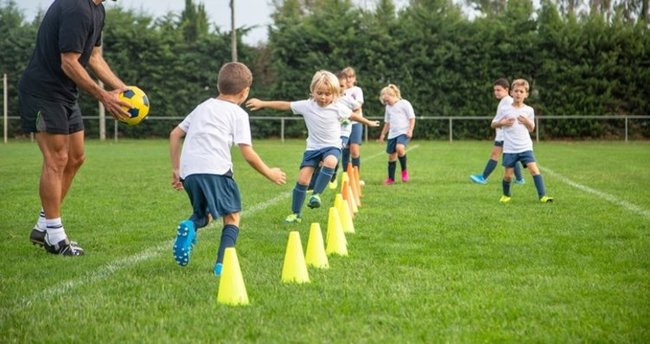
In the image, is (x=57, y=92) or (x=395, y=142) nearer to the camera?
(x=57, y=92)

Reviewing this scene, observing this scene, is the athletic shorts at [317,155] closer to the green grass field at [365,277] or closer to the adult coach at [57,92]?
the green grass field at [365,277]

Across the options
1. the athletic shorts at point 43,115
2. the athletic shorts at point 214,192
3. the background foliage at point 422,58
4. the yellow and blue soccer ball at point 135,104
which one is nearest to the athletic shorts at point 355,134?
the yellow and blue soccer ball at point 135,104

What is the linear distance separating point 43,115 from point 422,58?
3063 cm

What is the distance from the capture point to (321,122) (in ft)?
32.6

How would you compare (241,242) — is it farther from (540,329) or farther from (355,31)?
(355,31)

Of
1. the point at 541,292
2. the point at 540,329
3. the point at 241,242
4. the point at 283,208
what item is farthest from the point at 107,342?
the point at 283,208

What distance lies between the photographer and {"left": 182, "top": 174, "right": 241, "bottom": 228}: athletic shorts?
5.96 metres

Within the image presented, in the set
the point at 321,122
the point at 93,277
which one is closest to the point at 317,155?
the point at 321,122

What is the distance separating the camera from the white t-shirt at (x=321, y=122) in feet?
32.4

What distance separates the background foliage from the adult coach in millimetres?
29695

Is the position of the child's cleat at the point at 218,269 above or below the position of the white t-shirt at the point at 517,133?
below

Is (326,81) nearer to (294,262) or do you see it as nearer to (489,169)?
(294,262)

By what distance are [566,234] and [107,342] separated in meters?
5.00

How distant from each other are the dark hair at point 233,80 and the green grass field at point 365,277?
1.28 meters
